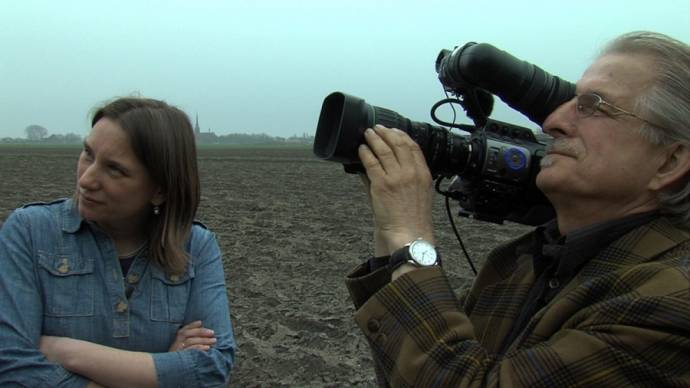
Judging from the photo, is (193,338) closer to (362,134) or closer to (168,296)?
(168,296)

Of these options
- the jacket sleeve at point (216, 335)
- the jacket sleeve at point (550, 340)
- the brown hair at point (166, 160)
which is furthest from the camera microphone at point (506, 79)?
the jacket sleeve at point (216, 335)

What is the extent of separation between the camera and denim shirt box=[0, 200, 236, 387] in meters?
1.77

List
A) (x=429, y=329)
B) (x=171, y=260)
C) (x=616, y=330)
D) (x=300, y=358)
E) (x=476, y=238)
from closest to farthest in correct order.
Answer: (x=616, y=330) < (x=429, y=329) < (x=171, y=260) < (x=300, y=358) < (x=476, y=238)

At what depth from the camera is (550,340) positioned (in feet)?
4.06

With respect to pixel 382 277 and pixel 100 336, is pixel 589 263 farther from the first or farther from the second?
pixel 100 336

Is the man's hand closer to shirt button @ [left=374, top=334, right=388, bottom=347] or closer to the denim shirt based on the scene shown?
shirt button @ [left=374, top=334, right=388, bottom=347]

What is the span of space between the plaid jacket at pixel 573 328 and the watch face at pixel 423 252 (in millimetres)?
30

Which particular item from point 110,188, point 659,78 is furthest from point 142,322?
point 659,78

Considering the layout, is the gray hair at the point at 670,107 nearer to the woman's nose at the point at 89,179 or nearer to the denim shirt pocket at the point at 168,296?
the denim shirt pocket at the point at 168,296

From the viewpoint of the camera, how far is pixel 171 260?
204cm

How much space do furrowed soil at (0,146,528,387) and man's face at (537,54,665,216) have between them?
10.3 feet

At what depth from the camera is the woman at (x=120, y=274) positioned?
5.91 ft

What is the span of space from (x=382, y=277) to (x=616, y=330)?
1.77ft

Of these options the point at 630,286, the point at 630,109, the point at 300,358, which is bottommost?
the point at 300,358
